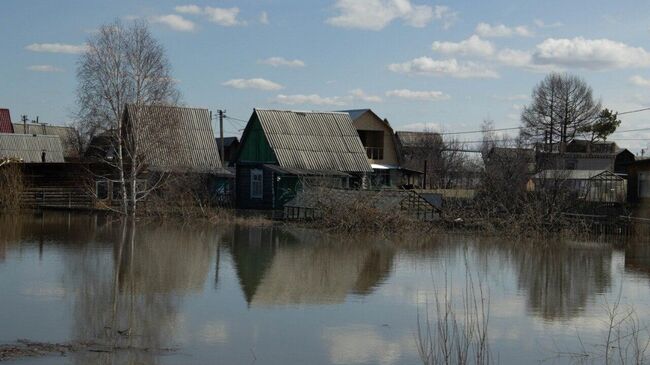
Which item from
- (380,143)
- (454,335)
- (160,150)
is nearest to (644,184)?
(380,143)

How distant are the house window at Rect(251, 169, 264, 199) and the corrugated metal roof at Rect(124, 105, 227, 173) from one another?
2898 millimetres

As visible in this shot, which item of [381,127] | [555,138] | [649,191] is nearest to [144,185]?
[381,127]

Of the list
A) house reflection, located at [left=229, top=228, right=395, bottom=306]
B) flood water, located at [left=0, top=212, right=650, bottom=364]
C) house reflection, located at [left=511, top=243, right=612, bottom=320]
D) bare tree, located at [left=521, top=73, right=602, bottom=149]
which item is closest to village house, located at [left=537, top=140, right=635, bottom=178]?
bare tree, located at [left=521, top=73, right=602, bottom=149]

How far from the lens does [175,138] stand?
131ft

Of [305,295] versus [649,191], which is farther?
[649,191]

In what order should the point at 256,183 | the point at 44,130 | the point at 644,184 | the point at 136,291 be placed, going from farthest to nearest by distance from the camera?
the point at 44,130, the point at 256,183, the point at 644,184, the point at 136,291

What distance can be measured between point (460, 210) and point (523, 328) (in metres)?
19.7

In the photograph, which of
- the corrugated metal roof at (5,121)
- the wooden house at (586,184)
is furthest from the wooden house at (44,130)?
the wooden house at (586,184)

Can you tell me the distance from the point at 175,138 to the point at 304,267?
2185 cm

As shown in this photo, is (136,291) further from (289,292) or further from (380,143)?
(380,143)

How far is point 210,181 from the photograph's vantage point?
4447 centimetres

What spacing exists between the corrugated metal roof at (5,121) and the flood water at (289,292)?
41804 millimetres

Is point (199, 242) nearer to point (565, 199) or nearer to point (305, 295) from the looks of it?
point (305, 295)

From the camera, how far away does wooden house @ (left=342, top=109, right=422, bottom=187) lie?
5072cm
